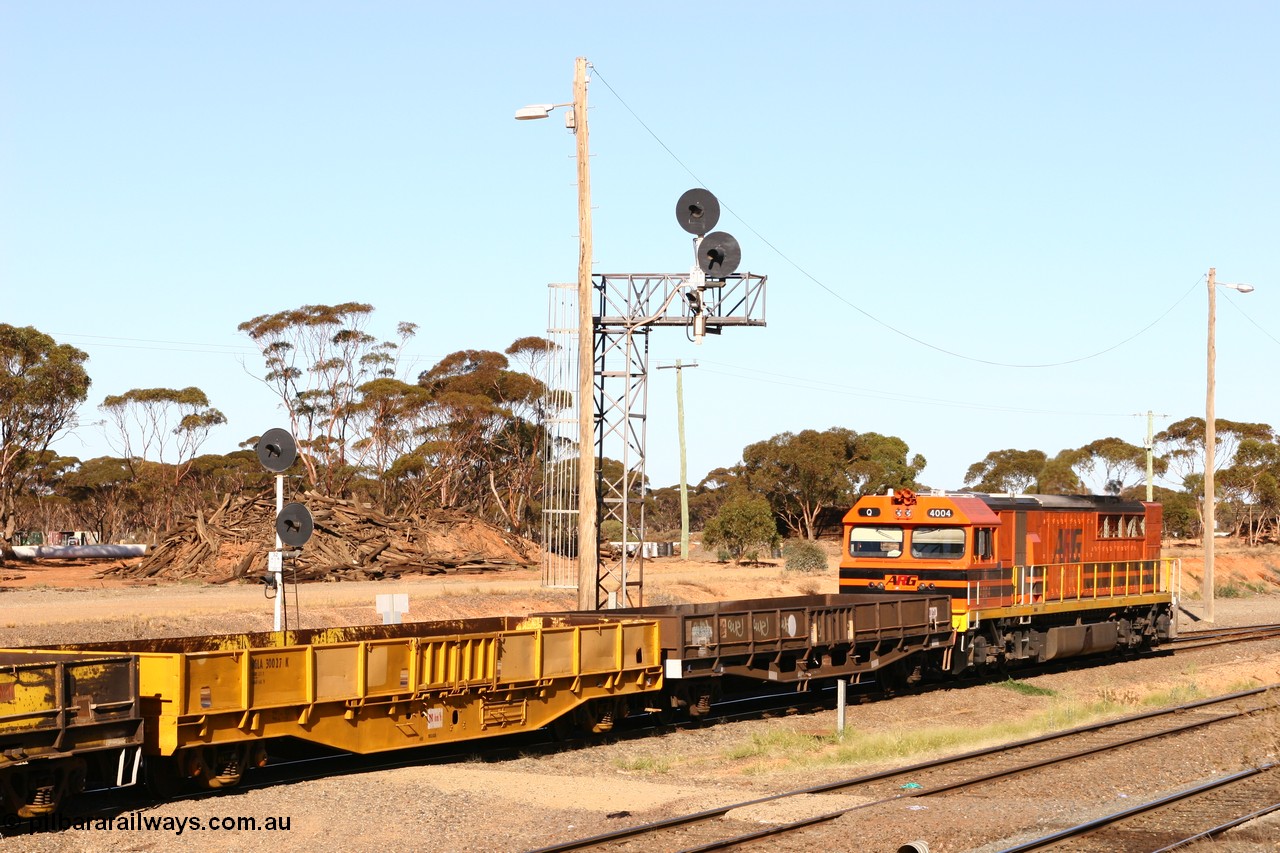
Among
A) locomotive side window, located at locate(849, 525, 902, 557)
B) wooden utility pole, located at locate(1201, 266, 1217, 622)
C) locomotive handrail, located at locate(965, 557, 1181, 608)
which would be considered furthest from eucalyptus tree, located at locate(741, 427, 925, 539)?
locomotive side window, located at locate(849, 525, 902, 557)

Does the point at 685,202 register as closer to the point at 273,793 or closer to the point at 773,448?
the point at 273,793

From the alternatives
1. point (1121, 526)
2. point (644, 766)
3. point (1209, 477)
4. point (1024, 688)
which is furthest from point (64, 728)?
point (1209, 477)

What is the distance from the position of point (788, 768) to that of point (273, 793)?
622 cm

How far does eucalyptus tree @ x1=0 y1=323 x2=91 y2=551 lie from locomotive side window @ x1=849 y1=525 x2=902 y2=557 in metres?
51.2

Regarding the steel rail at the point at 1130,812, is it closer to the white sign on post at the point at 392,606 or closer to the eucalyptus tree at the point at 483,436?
the white sign on post at the point at 392,606

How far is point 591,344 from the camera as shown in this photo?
2214 centimetres

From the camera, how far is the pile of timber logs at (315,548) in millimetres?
49312

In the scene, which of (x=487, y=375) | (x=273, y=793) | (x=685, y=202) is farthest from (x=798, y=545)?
(x=273, y=793)

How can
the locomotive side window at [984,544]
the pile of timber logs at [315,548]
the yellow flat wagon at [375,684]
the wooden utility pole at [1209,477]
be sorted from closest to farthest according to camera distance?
1. the yellow flat wagon at [375,684]
2. the locomotive side window at [984,544]
3. the wooden utility pole at [1209,477]
4. the pile of timber logs at [315,548]

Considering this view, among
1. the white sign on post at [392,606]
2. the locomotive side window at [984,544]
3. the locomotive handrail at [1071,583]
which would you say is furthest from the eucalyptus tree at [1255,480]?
the white sign on post at [392,606]

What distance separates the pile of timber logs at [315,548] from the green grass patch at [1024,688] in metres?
29.2

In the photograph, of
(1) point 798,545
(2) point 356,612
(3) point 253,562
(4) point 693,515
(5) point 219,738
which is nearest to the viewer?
(5) point 219,738

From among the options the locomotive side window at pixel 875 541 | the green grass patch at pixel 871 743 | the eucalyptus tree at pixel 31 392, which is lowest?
the green grass patch at pixel 871 743

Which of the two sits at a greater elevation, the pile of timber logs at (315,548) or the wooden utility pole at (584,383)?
the wooden utility pole at (584,383)
